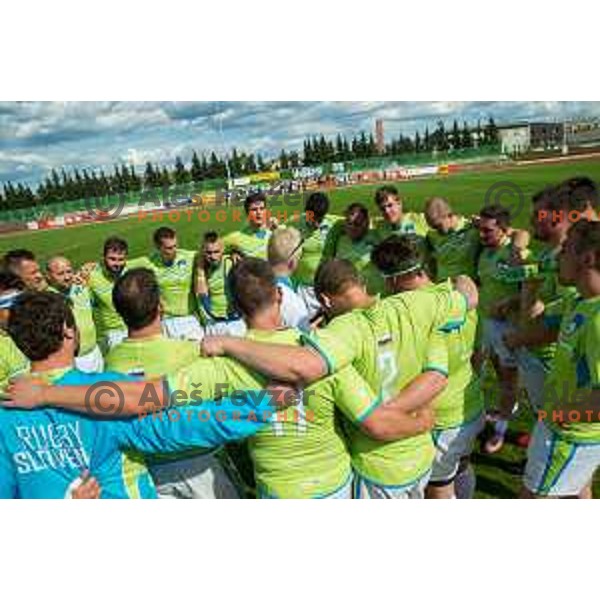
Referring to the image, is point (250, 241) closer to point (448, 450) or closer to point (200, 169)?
point (200, 169)

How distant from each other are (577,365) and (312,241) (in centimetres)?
376

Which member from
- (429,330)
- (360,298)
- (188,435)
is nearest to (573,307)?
(429,330)

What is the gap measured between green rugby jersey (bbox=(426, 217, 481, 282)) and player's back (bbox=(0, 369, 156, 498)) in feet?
12.4

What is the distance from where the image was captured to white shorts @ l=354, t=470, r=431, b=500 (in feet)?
10.4

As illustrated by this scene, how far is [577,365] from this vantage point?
3.19 metres

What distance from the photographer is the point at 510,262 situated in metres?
5.11

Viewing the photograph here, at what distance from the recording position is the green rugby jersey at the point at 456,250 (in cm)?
569

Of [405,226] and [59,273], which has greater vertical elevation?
[405,226]

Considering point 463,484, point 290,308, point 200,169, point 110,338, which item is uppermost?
point 200,169

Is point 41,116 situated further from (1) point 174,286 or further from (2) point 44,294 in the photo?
(1) point 174,286

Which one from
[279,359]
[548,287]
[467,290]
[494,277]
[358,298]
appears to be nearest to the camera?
[279,359]

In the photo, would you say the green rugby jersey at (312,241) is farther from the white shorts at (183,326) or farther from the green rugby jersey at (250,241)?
the white shorts at (183,326)

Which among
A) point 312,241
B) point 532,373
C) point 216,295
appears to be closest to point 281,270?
point 216,295

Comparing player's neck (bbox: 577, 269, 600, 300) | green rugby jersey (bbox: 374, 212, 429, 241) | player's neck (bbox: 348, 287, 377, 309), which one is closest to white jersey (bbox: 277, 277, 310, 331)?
green rugby jersey (bbox: 374, 212, 429, 241)
